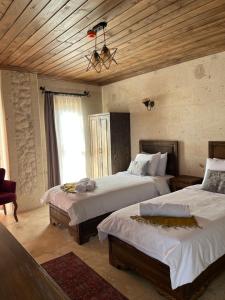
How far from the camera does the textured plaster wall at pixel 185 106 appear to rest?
352 centimetres

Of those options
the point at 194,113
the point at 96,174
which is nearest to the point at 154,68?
the point at 194,113

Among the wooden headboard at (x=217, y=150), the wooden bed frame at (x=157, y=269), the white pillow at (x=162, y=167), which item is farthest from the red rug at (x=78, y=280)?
the wooden headboard at (x=217, y=150)

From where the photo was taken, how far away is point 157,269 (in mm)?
2014

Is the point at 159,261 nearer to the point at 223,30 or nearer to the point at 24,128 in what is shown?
the point at 223,30

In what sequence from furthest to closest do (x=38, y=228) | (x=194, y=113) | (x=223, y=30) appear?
(x=194, y=113), (x=38, y=228), (x=223, y=30)

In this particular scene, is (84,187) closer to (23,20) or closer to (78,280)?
(78,280)

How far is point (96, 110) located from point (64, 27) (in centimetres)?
314

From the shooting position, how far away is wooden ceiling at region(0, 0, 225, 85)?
6.85ft

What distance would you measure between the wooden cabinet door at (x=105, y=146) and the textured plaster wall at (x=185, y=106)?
59cm

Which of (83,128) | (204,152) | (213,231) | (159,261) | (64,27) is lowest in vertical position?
(159,261)

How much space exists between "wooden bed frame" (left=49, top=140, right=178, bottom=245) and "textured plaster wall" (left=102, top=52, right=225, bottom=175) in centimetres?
12

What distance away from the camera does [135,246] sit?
216 cm

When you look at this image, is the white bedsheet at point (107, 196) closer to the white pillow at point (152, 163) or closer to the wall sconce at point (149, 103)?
the white pillow at point (152, 163)

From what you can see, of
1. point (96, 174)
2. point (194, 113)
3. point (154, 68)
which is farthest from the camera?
point (96, 174)
